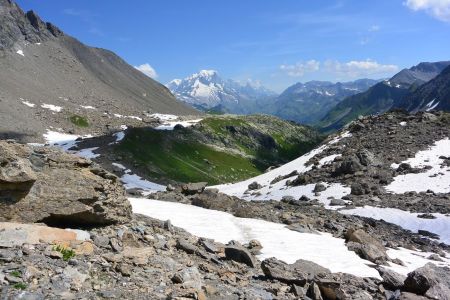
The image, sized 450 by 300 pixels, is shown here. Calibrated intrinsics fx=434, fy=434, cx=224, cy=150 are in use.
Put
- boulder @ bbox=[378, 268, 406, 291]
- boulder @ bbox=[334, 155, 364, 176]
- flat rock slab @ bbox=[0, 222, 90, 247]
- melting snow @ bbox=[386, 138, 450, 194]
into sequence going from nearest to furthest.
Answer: flat rock slab @ bbox=[0, 222, 90, 247], boulder @ bbox=[378, 268, 406, 291], melting snow @ bbox=[386, 138, 450, 194], boulder @ bbox=[334, 155, 364, 176]

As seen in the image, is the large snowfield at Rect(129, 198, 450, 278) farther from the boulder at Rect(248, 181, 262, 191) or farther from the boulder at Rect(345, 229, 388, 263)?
the boulder at Rect(248, 181, 262, 191)

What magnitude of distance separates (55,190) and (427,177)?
45214 mm

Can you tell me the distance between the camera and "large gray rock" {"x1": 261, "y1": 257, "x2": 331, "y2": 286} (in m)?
18.5

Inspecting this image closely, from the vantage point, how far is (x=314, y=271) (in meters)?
20.5

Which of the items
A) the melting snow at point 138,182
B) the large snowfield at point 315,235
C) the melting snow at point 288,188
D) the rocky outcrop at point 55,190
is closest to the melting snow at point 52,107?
the melting snow at point 138,182

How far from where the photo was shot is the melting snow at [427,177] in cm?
4895

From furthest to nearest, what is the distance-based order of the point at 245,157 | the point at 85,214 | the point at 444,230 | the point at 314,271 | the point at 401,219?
the point at 245,157 → the point at 401,219 → the point at 444,230 → the point at 314,271 → the point at 85,214

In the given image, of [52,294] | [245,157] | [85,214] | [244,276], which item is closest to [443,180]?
[244,276]

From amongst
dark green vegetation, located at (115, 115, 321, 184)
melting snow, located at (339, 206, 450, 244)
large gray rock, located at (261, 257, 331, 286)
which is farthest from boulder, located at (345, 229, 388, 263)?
dark green vegetation, located at (115, 115, 321, 184)

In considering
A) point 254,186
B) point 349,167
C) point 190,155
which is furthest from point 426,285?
point 190,155

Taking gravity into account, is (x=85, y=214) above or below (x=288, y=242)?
above

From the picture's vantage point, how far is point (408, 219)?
132 feet

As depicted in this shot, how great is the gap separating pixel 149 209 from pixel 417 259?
57.7 ft

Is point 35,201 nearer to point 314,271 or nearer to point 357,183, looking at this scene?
point 314,271
